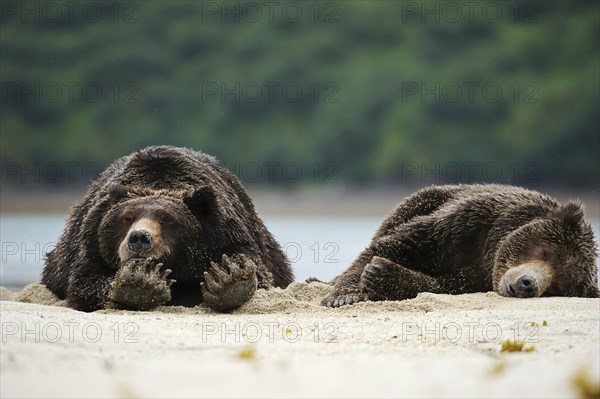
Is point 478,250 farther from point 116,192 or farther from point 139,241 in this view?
point 116,192

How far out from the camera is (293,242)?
82.3 ft

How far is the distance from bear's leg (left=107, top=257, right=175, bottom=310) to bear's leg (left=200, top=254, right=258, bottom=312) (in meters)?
0.30

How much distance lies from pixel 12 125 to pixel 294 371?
167 feet

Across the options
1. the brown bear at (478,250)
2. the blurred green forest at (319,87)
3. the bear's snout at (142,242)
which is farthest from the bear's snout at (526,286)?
the blurred green forest at (319,87)

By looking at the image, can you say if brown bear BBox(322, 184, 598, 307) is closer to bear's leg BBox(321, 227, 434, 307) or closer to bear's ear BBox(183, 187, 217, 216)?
bear's leg BBox(321, 227, 434, 307)

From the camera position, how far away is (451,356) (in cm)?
556

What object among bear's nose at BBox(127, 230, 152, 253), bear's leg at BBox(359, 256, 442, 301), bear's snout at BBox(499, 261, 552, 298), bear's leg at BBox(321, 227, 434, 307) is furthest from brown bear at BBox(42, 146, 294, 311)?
bear's snout at BBox(499, 261, 552, 298)

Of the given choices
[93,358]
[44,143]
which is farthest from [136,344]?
[44,143]

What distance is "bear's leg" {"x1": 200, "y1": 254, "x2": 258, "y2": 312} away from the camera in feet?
26.1

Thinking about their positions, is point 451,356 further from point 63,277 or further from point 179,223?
point 63,277

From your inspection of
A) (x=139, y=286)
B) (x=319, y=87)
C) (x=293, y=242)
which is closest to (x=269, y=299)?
(x=139, y=286)

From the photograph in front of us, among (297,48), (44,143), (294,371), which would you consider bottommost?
(294,371)

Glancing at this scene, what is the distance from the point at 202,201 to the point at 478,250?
8.07ft

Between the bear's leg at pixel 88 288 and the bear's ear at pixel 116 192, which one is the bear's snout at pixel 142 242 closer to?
the bear's leg at pixel 88 288
